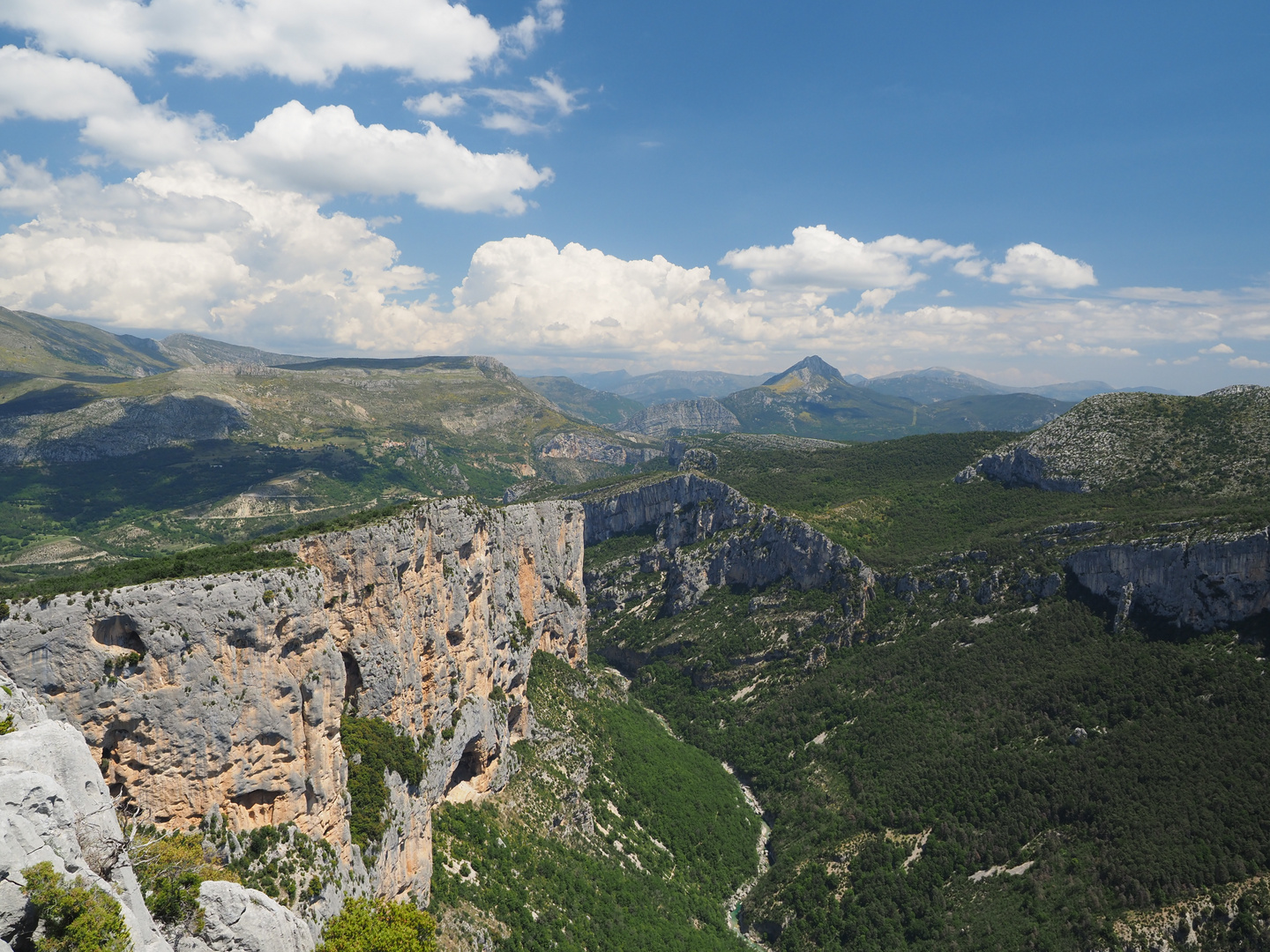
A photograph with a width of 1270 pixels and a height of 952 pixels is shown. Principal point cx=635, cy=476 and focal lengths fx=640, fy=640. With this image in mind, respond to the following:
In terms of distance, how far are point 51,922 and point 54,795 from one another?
4581 mm

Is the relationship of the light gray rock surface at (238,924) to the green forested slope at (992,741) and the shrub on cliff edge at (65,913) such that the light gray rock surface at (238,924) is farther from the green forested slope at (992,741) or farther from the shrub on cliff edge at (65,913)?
the green forested slope at (992,741)

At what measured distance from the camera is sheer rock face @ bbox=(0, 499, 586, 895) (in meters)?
35.3

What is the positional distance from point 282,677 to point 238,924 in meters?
14.1

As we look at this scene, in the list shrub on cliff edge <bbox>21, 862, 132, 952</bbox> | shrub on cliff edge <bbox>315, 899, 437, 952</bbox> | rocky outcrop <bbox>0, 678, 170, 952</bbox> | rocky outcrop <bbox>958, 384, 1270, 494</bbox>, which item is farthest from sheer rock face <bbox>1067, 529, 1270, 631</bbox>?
shrub on cliff edge <bbox>21, 862, 132, 952</bbox>

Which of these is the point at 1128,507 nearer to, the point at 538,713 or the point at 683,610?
the point at 683,610

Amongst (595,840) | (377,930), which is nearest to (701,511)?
(595,840)

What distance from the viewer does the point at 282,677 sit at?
42.6 m

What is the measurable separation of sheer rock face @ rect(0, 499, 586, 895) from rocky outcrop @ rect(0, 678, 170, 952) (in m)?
4.55

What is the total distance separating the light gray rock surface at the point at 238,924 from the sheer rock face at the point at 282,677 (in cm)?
751

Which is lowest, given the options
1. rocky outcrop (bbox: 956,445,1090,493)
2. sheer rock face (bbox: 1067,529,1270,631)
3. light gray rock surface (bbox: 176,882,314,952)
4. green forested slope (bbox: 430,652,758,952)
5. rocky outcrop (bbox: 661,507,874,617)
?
green forested slope (bbox: 430,652,758,952)

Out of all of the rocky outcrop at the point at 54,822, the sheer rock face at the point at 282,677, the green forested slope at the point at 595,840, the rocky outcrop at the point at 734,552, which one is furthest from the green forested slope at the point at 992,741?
the rocky outcrop at the point at 54,822

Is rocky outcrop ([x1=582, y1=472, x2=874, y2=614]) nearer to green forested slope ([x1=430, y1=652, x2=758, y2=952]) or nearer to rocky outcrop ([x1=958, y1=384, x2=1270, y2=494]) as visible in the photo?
green forested slope ([x1=430, y1=652, x2=758, y2=952])

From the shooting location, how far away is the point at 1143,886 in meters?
68.5

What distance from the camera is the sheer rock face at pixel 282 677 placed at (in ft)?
116
